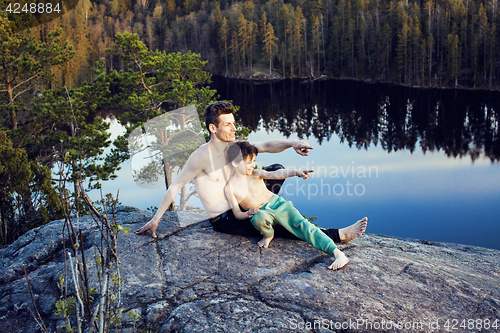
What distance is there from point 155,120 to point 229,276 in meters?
9.93

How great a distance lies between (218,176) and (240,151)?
39 centimetres

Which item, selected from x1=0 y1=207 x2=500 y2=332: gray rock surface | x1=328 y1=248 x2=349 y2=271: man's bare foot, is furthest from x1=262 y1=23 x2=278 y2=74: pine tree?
x1=328 y1=248 x2=349 y2=271: man's bare foot

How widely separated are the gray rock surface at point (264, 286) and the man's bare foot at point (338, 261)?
56mm

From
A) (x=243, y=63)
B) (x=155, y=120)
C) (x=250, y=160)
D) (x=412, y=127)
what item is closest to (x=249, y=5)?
(x=243, y=63)

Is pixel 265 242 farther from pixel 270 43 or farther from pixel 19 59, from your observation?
pixel 270 43

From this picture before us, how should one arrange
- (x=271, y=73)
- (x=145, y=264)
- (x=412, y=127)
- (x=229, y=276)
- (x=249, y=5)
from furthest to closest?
(x=249, y=5) < (x=271, y=73) < (x=412, y=127) < (x=145, y=264) < (x=229, y=276)

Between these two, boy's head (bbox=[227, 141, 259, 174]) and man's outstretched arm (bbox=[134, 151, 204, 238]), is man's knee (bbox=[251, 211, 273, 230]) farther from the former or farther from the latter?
man's outstretched arm (bbox=[134, 151, 204, 238])

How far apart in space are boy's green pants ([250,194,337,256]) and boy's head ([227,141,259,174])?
0.52 meters

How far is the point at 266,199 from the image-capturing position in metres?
4.39

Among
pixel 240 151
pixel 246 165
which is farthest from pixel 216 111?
pixel 246 165

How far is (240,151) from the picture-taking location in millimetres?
4270

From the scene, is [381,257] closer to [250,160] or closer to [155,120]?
[250,160]

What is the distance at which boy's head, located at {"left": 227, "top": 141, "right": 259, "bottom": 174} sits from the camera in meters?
4.21

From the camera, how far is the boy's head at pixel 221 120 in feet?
13.8
